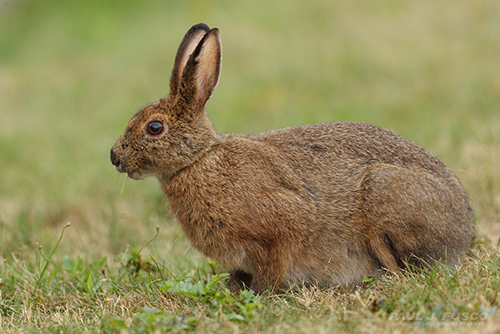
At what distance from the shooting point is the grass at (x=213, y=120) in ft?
11.6

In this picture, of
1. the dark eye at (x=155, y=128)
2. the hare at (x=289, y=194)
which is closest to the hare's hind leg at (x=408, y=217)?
the hare at (x=289, y=194)

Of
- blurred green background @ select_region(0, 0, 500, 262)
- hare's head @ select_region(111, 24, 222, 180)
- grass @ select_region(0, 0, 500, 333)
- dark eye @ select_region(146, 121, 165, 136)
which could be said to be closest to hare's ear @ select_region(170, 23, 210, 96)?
hare's head @ select_region(111, 24, 222, 180)

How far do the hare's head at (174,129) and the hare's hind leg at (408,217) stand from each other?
4.29 ft

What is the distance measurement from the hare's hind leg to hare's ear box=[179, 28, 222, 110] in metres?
1.37

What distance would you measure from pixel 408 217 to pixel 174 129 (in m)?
1.81

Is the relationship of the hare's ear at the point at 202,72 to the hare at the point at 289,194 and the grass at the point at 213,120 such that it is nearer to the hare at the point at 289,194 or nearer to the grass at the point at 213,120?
the hare at the point at 289,194

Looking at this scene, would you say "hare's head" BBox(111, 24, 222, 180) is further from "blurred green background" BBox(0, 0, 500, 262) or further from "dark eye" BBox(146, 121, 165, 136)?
"blurred green background" BBox(0, 0, 500, 262)

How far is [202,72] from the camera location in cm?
418

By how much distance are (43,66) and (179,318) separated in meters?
12.7

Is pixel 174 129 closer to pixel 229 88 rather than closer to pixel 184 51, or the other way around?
pixel 184 51

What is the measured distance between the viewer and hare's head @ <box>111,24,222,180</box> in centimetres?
421

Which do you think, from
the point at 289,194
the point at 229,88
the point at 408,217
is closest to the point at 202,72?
the point at 289,194

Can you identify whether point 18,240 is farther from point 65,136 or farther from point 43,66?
point 43,66

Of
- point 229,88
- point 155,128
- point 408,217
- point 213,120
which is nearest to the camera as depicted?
point 408,217
